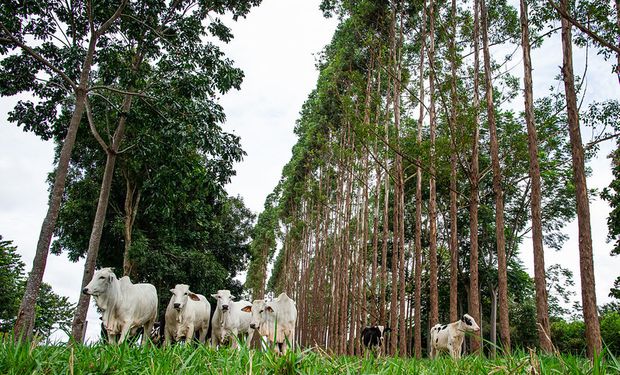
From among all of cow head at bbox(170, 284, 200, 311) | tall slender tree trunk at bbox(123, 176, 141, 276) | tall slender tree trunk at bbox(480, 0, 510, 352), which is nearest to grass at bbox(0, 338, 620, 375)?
cow head at bbox(170, 284, 200, 311)

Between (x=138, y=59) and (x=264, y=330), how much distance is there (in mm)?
8289

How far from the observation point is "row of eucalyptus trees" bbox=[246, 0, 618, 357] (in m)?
11.9

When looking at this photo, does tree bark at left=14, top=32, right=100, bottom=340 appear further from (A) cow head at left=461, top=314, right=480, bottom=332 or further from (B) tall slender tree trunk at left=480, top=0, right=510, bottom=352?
(B) tall slender tree trunk at left=480, top=0, right=510, bottom=352

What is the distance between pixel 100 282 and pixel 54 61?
6.55 m

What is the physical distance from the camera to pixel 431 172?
1262cm

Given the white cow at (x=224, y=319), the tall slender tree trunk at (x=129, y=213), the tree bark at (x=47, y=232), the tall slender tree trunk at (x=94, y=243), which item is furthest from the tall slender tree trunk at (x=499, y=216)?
the tall slender tree trunk at (x=129, y=213)

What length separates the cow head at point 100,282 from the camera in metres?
8.27

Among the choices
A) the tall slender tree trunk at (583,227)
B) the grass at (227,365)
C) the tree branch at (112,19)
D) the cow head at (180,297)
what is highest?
the tree branch at (112,19)

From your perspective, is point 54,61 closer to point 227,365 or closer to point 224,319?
point 224,319

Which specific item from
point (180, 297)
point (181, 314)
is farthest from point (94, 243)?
point (180, 297)

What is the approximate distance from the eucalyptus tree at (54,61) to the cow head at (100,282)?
7.39ft

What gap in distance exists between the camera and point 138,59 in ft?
44.3

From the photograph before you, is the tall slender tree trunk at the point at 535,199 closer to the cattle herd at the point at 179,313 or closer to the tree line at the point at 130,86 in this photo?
the cattle herd at the point at 179,313

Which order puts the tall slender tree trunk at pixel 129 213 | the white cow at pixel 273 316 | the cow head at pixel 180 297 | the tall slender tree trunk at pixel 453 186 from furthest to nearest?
1. the tall slender tree trunk at pixel 129 213
2. the tall slender tree trunk at pixel 453 186
3. the white cow at pixel 273 316
4. the cow head at pixel 180 297
